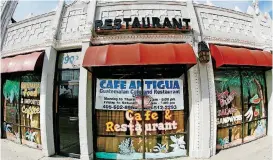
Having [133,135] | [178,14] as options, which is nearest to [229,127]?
[133,135]

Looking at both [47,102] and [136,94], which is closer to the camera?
[136,94]

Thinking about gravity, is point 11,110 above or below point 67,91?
below

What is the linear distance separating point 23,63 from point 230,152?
26.1ft

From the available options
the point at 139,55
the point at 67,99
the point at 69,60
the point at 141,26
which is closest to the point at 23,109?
the point at 67,99

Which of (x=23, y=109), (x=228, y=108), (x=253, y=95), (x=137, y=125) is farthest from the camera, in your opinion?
(x=253, y=95)

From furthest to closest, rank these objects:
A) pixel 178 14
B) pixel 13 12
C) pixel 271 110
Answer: pixel 13 12
pixel 271 110
pixel 178 14

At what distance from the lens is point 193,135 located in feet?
22.9

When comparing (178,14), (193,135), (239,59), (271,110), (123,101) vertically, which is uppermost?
(178,14)

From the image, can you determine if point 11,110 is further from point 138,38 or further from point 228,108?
point 228,108

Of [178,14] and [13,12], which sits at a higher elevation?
[13,12]

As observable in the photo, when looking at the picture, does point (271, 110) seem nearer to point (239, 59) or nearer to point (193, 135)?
point (239, 59)

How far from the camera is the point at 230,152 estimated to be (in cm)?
729

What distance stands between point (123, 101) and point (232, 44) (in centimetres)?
459

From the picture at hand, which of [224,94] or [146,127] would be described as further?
[224,94]
